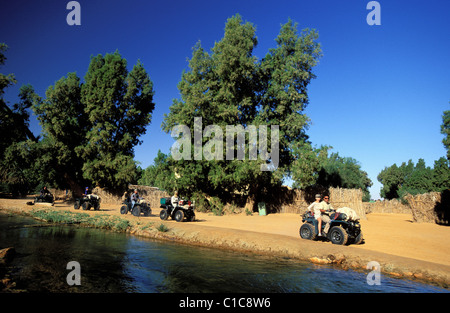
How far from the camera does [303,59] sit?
2412cm

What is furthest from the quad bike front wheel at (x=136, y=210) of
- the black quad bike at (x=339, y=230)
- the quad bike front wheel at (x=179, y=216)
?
the black quad bike at (x=339, y=230)

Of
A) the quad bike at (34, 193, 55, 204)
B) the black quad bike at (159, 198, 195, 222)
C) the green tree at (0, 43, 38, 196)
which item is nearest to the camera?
the black quad bike at (159, 198, 195, 222)

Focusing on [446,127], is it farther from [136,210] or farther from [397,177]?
[397,177]

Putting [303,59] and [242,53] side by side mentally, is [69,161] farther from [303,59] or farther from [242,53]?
[303,59]

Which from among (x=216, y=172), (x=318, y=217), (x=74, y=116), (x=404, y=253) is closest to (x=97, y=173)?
(x=74, y=116)

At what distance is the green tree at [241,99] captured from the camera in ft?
77.5

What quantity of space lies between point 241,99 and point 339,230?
1735 centimetres

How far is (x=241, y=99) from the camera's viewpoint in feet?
83.3

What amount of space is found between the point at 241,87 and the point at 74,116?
22.2 meters

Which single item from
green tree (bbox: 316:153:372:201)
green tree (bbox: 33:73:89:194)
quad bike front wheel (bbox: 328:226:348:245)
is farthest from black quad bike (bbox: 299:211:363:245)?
green tree (bbox: 33:73:89:194)

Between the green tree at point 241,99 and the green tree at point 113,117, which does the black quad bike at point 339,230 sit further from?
the green tree at point 113,117

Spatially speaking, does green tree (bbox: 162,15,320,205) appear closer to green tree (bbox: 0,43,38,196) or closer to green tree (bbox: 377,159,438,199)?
green tree (bbox: 0,43,38,196)

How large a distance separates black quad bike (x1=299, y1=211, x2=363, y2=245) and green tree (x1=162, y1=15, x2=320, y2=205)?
11.1m

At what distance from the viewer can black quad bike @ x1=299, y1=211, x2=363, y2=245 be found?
10.5 m
